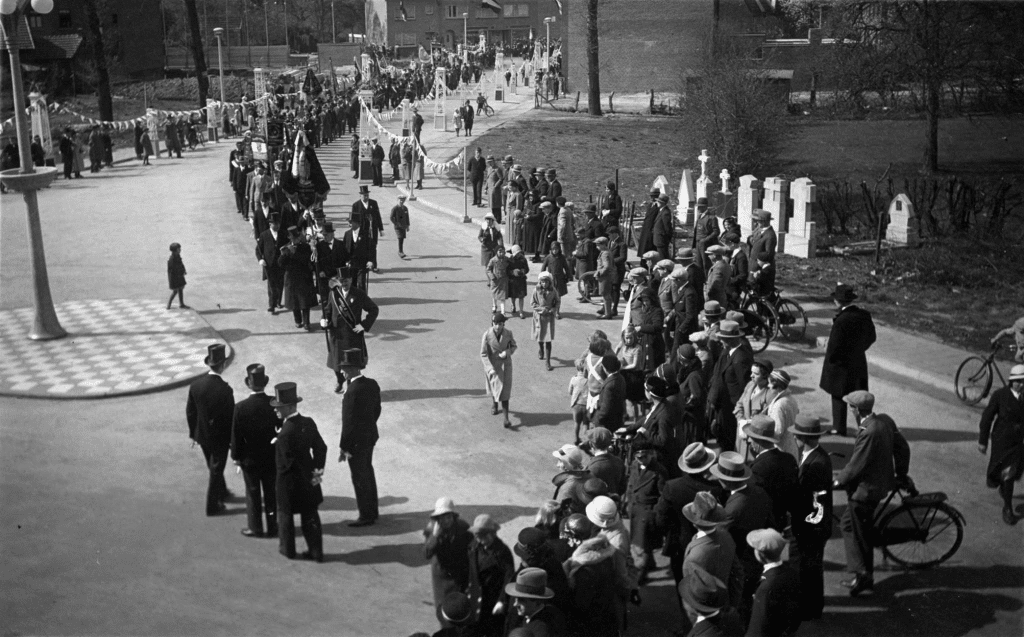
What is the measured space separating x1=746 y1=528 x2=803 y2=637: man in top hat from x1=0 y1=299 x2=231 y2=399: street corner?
945 centimetres

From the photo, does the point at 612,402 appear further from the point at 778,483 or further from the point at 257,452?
the point at 257,452

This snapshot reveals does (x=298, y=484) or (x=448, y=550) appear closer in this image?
(x=448, y=550)

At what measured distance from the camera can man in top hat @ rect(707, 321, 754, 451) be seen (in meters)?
10.9

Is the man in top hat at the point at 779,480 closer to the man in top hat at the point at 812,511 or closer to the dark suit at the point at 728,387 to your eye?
the man in top hat at the point at 812,511

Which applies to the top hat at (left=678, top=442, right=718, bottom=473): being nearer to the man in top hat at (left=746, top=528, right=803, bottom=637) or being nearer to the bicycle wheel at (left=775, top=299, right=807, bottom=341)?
the man in top hat at (left=746, top=528, right=803, bottom=637)

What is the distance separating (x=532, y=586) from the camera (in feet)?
20.9

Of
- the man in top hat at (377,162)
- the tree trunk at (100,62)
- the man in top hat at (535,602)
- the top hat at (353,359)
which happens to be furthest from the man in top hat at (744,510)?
the tree trunk at (100,62)

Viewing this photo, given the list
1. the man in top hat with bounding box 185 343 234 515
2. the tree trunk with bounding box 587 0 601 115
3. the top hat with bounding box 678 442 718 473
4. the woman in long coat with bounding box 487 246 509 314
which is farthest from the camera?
the tree trunk with bounding box 587 0 601 115

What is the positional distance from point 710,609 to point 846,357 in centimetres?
630

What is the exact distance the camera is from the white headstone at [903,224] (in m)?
21.9

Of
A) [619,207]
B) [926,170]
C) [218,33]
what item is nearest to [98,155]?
[218,33]

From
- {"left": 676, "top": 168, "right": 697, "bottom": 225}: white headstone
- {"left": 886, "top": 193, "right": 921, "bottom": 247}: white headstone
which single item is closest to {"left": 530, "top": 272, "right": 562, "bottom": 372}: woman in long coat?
{"left": 886, "top": 193, "right": 921, "bottom": 247}: white headstone

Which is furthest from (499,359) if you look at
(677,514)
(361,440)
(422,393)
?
(677,514)

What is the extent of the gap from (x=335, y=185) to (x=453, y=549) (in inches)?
1036
